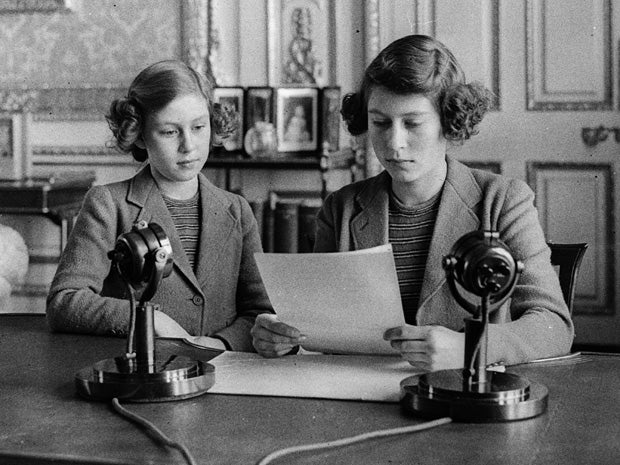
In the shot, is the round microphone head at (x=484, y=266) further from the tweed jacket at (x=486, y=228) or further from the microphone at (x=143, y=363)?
the microphone at (x=143, y=363)

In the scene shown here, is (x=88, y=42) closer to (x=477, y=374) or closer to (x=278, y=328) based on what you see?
(x=278, y=328)

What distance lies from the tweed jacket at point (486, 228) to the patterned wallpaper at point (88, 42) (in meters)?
3.07

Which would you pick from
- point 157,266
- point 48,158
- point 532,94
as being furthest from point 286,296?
point 48,158

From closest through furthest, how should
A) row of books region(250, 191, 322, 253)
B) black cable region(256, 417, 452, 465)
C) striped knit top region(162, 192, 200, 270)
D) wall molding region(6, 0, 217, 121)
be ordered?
black cable region(256, 417, 452, 465) < striped knit top region(162, 192, 200, 270) < row of books region(250, 191, 322, 253) < wall molding region(6, 0, 217, 121)

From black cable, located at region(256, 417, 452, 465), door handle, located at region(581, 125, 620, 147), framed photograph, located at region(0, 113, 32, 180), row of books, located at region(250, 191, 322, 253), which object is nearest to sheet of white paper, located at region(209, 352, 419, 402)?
black cable, located at region(256, 417, 452, 465)

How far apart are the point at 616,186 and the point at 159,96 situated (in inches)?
111

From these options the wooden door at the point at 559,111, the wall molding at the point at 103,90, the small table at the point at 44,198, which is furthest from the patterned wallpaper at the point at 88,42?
the wooden door at the point at 559,111

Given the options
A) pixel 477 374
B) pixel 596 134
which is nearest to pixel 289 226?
pixel 596 134

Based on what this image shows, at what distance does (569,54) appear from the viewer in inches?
184

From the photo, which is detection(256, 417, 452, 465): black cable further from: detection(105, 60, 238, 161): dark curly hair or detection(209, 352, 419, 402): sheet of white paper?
detection(105, 60, 238, 161): dark curly hair

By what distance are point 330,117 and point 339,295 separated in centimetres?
313

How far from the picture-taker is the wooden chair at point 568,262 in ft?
7.51

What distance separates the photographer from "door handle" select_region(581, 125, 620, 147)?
466cm

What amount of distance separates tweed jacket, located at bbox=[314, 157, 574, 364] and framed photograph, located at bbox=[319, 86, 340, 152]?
2468mm
